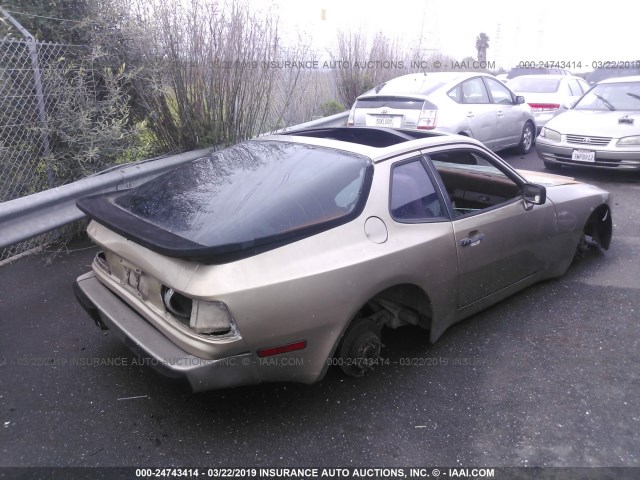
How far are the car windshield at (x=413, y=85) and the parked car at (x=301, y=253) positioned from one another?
4.17 m

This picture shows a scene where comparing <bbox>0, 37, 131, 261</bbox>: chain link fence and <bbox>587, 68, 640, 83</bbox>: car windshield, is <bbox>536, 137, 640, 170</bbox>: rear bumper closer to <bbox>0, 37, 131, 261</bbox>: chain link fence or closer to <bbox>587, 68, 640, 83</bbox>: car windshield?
<bbox>0, 37, 131, 261</bbox>: chain link fence

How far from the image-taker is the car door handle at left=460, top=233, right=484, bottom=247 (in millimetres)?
3272

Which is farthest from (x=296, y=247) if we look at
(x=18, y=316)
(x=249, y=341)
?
(x=18, y=316)

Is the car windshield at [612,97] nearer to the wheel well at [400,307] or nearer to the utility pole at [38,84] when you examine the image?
the wheel well at [400,307]

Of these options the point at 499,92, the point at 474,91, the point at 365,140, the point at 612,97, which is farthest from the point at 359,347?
the point at 612,97

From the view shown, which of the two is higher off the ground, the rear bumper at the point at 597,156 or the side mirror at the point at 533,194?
the side mirror at the point at 533,194

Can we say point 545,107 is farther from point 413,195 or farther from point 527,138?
point 413,195

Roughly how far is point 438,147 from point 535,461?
1947mm

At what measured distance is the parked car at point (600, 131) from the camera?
726 centimetres

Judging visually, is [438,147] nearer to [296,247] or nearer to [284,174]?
[284,174]

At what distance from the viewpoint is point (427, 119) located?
288 inches

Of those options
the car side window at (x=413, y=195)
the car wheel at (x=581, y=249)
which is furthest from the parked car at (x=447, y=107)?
the car side window at (x=413, y=195)

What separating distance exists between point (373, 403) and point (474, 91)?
6712 millimetres

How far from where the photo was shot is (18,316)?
12.8 feet
